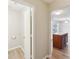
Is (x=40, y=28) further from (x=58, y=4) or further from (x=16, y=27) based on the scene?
(x=16, y=27)

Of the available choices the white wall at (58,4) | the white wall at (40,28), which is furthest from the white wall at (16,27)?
the white wall at (58,4)

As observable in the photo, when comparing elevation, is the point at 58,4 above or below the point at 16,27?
above

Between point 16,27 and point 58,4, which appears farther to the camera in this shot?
point 16,27

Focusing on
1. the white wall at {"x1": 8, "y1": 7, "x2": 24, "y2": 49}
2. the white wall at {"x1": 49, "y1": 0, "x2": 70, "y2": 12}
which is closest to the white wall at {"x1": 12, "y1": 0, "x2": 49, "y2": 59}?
the white wall at {"x1": 49, "y1": 0, "x2": 70, "y2": 12}

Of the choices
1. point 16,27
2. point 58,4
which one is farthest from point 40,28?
point 16,27

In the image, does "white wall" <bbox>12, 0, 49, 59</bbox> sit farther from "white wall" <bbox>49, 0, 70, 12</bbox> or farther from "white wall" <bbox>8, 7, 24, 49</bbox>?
"white wall" <bbox>8, 7, 24, 49</bbox>

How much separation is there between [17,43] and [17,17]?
1263 millimetres

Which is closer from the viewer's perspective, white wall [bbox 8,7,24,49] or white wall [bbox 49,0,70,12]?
white wall [bbox 49,0,70,12]

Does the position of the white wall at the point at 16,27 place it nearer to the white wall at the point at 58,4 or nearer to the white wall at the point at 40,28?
the white wall at the point at 40,28

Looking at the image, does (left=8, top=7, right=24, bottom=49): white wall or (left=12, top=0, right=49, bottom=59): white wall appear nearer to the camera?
(left=12, top=0, right=49, bottom=59): white wall

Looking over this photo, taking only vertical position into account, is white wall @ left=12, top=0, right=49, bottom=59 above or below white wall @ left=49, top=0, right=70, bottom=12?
below

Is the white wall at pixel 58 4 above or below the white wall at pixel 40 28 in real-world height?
above
